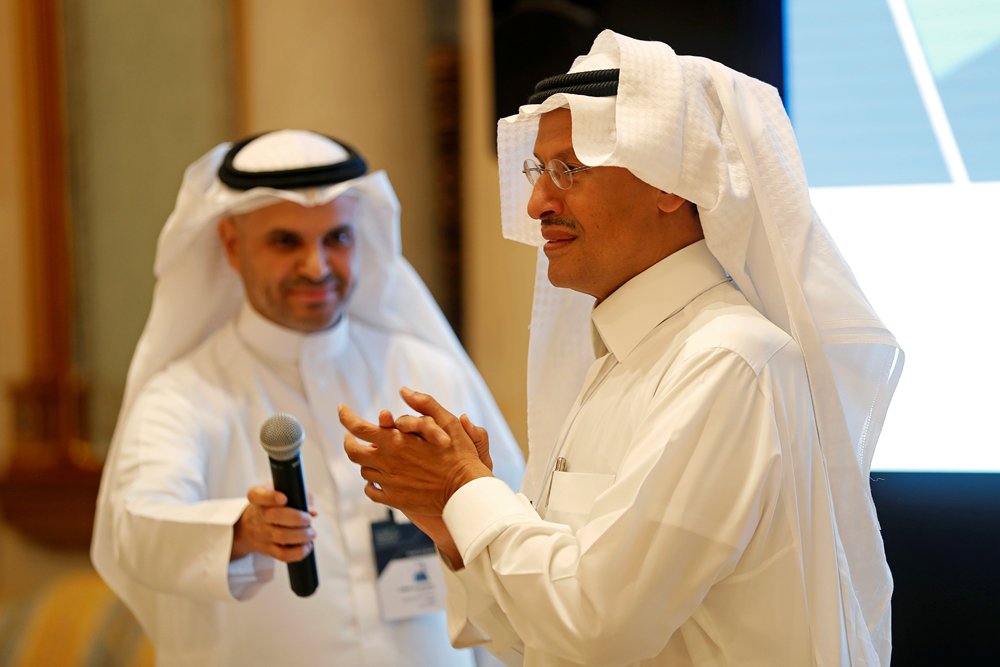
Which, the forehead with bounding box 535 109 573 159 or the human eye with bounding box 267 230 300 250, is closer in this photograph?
the forehead with bounding box 535 109 573 159

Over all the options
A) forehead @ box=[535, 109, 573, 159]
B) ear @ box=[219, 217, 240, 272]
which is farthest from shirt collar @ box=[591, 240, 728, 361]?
ear @ box=[219, 217, 240, 272]

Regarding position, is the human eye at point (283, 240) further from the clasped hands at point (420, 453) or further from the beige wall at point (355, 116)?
the beige wall at point (355, 116)

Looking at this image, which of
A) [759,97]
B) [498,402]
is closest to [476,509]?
[759,97]

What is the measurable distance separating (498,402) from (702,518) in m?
3.01

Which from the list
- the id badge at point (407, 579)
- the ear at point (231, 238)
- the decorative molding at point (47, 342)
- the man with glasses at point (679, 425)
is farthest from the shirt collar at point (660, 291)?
the decorative molding at point (47, 342)

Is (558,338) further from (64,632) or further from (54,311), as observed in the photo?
(54,311)

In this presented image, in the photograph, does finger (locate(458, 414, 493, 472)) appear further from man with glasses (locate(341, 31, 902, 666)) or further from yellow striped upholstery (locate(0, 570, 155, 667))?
yellow striped upholstery (locate(0, 570, 155, 667))

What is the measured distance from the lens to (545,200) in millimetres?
1930

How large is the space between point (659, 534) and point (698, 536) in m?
0.06

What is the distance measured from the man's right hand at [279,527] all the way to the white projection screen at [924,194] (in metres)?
1.67

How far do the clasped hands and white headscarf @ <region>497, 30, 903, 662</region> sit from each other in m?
0.50

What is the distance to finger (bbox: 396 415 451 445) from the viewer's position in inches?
69.9

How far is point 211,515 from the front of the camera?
8.53 feet

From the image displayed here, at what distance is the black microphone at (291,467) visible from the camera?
224cm
